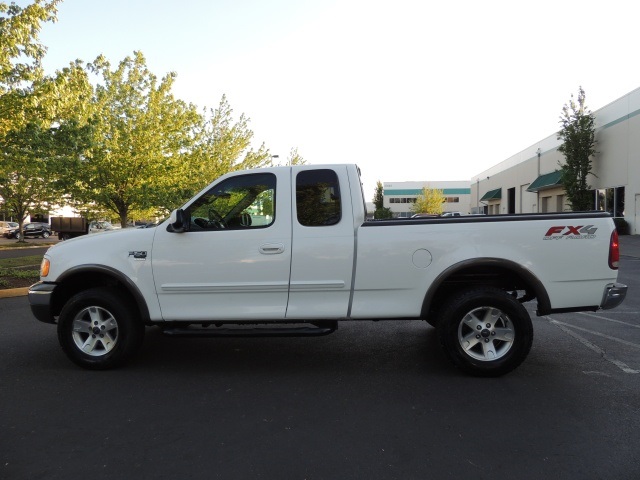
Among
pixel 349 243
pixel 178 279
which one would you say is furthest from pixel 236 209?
pixel 349 243

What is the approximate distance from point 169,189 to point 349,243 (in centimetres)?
1597

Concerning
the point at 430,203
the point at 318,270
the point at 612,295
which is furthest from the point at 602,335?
the point at 430,203

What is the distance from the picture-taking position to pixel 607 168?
30.6m

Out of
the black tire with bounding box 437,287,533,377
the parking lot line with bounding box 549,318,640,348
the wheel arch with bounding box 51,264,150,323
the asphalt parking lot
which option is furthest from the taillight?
the wheel arch with bounding box 51,264,150,323

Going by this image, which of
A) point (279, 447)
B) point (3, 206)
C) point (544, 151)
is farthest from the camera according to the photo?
point (544, 151)

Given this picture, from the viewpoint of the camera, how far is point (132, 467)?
2.98 m

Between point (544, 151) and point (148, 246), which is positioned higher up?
point (544, 151)

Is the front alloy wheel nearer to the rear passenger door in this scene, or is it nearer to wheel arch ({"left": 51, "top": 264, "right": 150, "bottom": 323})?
wheel arch ({"left": 51, "top": 264, "right": 150, "bottom": 323})

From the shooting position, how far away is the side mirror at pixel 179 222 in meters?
4.73

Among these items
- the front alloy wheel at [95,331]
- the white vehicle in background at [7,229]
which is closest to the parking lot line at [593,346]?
the front alloy wheel at [95,331]

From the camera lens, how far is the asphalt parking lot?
2.99 metres

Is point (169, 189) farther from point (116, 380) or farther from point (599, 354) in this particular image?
point (599, 354)

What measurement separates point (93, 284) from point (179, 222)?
139cm

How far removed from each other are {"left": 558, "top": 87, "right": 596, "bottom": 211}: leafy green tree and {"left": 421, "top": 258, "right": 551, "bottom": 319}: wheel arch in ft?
98.4
